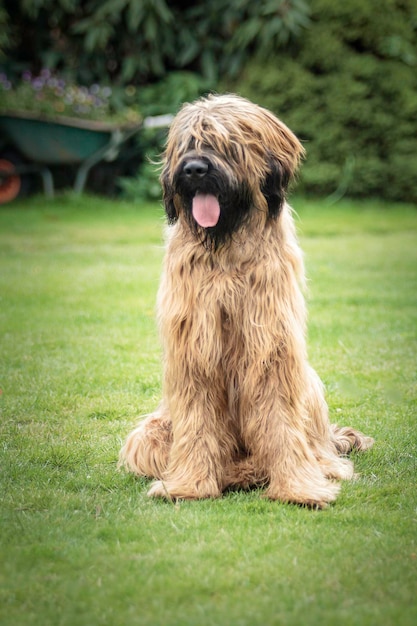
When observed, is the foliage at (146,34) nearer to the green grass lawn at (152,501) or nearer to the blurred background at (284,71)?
the blurred background at (284,71)

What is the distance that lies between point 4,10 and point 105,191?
3053 mm

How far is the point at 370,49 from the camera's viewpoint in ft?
44.9

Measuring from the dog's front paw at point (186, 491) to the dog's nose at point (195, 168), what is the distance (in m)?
1.32

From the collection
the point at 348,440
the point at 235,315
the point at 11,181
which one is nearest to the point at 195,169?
the point at 235,315

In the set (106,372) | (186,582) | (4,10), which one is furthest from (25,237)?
(186,582)

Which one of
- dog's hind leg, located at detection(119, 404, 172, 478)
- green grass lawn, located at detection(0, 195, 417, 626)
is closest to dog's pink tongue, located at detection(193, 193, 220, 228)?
dog's hind leg, located at detection(119, 404, 172, 478)

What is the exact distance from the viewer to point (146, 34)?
13484 millimetres

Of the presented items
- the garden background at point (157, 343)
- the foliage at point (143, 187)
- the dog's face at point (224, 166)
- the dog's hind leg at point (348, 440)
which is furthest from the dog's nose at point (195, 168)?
the foliage at point (143, 187)

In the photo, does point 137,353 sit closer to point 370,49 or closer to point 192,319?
point 192,319

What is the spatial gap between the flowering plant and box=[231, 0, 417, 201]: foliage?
200cm

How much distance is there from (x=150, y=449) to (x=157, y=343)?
9.10ft

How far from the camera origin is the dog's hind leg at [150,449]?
430 centimetres

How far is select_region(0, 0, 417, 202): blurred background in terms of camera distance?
43.8 ft

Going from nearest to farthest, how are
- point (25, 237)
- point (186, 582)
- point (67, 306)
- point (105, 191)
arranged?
point (186, 582), point (67, 306), point (25, 237), point (105, 191)
